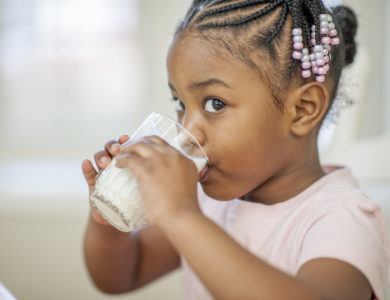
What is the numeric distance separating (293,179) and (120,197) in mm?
396

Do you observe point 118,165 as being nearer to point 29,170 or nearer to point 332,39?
point 332,39

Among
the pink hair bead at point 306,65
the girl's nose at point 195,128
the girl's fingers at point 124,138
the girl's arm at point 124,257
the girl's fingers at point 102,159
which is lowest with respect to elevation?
the girl's arm at point 124,257

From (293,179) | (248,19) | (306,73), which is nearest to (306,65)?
(306,73)

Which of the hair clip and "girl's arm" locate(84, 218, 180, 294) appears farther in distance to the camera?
"girl's arm" locate(84, 218, 180, 294)

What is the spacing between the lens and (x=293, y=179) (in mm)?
936

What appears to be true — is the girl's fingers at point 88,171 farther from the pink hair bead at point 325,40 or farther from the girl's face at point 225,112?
the pink hair bead at point 325,40

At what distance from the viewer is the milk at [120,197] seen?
2.28 feet

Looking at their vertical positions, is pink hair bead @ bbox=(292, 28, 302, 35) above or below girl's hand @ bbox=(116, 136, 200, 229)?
above

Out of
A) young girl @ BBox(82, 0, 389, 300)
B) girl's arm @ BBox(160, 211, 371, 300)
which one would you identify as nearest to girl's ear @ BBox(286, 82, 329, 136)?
young girl @ BBox(82, 0, 389, 300)

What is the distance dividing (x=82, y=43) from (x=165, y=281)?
1.15m

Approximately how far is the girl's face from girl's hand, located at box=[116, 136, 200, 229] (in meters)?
0.16

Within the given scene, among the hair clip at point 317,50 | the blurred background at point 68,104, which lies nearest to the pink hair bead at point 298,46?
the hair clip at point 317,50

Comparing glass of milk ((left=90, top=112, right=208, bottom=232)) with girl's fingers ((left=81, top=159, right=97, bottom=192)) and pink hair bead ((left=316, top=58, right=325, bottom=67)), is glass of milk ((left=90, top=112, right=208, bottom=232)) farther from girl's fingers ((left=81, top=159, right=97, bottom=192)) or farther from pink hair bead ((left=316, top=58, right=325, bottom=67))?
pink hair bead ((left=316, top=58, right=325, bottom=67))

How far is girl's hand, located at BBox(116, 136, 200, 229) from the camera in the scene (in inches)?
24.2
